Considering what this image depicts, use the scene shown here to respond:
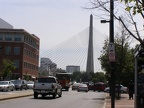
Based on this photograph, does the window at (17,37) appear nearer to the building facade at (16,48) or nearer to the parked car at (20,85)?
the building facade at (16,48)

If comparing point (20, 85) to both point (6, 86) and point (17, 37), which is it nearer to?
point (6, 86)

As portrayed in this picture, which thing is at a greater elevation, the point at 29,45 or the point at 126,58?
the point at 29,45

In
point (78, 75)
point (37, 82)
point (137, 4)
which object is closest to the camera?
point (137, 4)

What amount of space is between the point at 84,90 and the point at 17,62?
4675 cm

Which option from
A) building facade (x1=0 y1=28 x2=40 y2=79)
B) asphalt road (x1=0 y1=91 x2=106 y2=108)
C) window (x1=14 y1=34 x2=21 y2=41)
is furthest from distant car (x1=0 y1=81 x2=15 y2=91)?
window (x1=14 y1=34 x2=21 y2=41)

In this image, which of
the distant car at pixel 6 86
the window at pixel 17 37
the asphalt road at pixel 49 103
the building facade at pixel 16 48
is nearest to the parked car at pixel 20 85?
the distant car at pixel 6 86

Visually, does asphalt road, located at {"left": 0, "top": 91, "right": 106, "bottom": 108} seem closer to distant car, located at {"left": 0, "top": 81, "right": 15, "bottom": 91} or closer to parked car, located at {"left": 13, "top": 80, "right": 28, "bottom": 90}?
distant car, located at {"left": 0, "top": 81, "right": 15, "bottom": 91}

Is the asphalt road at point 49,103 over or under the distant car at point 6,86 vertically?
under

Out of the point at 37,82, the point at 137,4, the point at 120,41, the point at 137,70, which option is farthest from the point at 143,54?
the point at 120,41

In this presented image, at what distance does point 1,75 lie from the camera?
291 feet

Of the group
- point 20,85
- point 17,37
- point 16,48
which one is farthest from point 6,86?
point 17,37

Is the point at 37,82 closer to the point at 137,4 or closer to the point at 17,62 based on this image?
the point at 137,4

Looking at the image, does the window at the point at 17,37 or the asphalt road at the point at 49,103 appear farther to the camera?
the window at the point at 17,37

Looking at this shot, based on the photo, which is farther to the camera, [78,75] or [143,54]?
[78,75]
